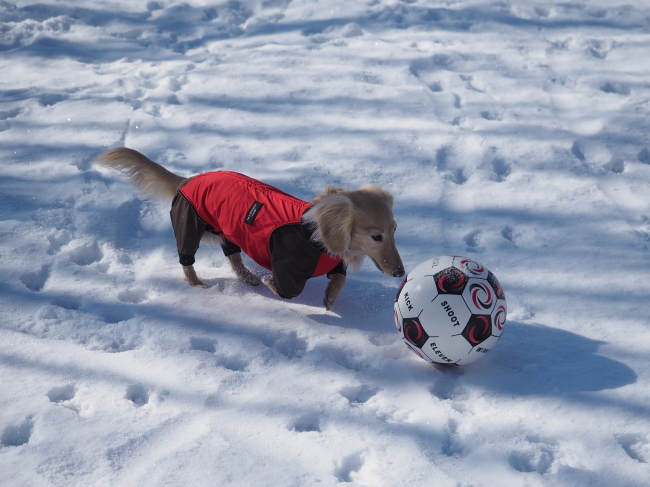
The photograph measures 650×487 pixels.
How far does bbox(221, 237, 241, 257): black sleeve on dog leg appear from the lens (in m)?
3.64

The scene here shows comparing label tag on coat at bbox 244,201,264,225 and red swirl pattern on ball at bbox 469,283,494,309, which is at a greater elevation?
label tag on coat at bbox 244,201,264,225

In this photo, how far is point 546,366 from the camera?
9.66 feet

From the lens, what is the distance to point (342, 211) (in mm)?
3168

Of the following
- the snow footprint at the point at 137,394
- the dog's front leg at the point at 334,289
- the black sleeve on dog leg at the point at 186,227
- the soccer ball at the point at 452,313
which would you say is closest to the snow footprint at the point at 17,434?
the snow footprint at the point at 137,394

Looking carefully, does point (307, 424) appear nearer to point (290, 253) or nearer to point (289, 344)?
point (289, 344)

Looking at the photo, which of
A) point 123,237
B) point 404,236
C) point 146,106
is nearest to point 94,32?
point 146,106

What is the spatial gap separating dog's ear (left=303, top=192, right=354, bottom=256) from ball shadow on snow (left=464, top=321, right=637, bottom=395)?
977 millimetres

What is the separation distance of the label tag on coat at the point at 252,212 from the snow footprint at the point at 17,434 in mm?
1432

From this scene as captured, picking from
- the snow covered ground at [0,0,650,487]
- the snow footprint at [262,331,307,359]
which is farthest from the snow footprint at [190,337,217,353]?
the snow footprint at [262,331,307,359]

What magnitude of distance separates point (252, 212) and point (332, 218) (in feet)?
1.51

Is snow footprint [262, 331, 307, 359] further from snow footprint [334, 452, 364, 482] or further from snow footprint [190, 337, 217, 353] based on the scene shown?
snow footprint [334, 452, 364, 482]

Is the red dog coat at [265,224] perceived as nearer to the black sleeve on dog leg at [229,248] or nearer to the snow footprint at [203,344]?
the black sleeve on dog leg at [229,248]

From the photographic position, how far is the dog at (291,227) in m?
3.20

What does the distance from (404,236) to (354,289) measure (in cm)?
57
